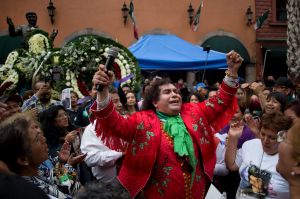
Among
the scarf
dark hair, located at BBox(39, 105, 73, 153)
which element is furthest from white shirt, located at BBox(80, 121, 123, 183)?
the scarf

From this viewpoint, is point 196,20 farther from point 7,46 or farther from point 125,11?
point 7,46

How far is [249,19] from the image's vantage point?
19.3m

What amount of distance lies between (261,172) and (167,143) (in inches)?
30.4

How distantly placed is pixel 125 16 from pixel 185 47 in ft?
14.0

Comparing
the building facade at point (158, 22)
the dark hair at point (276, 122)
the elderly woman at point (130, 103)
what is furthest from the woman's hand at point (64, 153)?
the building facade at point (158, 22)

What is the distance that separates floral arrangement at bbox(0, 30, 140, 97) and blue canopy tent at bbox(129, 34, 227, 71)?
5.49 m

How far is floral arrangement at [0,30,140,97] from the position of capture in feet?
22.2

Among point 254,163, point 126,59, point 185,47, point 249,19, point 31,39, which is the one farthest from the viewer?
point 249,19

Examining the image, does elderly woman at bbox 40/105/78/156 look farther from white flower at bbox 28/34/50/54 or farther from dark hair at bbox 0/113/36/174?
white flower at bbox 28/34/50/54

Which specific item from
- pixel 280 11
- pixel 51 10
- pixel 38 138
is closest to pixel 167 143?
pixel 38 138

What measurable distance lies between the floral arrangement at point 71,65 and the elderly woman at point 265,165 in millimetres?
3251

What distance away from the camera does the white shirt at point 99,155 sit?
4472 mm

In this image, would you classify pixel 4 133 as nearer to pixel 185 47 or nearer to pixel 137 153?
pixel 137 153

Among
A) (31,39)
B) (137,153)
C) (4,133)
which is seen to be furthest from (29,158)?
(31,39)
